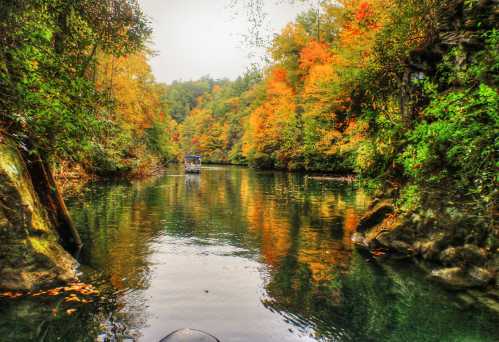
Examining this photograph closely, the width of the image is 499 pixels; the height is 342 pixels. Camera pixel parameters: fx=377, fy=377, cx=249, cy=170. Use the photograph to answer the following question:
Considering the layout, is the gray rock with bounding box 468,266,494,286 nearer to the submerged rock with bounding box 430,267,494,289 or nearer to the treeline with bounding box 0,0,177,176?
the submerged rock with bounding box 430,267,494,289

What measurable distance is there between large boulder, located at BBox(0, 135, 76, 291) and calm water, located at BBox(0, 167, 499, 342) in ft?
2.20

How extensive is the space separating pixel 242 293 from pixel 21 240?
5.13 m

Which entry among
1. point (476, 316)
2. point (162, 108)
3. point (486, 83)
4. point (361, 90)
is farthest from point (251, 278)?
point (162, 108)

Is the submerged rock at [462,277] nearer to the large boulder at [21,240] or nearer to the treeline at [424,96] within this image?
the treeline at [424,96]

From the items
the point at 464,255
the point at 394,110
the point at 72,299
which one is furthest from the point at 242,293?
the point at 394,110

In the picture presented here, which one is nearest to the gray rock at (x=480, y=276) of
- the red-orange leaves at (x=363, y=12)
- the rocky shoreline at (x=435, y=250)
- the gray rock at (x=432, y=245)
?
the rocky shoreline at (x=435, y=250)

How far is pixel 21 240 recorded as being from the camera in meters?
8.34

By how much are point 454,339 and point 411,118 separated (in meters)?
7.99

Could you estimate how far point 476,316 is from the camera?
25.3 feet

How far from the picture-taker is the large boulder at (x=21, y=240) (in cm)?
816

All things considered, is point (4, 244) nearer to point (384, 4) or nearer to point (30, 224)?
point (30, 224)

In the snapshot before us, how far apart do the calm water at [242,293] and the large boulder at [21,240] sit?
67cm

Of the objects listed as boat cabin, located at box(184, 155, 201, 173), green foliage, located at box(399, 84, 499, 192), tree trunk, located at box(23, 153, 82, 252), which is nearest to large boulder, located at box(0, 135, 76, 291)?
tree trunk, located at box(23, 153, 82, 252)

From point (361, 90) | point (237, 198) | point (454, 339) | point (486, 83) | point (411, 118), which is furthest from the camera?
point (237, 198)
